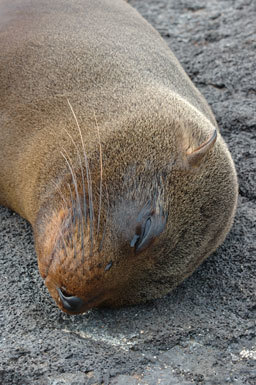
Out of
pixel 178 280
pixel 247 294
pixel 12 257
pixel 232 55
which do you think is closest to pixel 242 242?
pixel 247 294

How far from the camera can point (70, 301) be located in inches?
110

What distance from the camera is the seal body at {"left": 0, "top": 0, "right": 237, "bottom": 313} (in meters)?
2.81

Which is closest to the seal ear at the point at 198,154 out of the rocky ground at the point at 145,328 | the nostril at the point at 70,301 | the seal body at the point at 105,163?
the seal body at the point at 105,163

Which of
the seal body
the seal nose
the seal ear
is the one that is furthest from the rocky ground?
the seal ear

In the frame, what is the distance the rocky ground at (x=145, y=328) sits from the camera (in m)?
2.74

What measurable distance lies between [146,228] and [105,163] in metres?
0.40

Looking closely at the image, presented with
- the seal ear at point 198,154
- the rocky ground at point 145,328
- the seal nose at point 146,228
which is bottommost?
the rocky ground at point 145,328

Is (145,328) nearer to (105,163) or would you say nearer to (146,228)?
(146,228)

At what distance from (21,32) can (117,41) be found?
626 mm

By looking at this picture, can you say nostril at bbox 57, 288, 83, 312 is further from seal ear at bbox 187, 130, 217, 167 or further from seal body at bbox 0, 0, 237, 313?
seal ear at bbox 187, 130, 217, 167

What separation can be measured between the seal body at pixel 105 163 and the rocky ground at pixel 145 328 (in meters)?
0.16

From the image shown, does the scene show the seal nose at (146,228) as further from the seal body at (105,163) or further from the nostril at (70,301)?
the nostril at (70,301)

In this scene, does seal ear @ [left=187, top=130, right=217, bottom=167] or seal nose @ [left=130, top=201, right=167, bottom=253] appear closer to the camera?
seal nose @ [left=130, top=201, right=167, bottom=253]

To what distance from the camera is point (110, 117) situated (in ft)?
10.9
